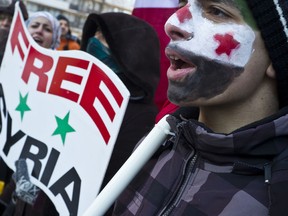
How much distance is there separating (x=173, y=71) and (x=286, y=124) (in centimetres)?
32

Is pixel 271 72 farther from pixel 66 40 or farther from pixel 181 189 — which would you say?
pixel 66 40

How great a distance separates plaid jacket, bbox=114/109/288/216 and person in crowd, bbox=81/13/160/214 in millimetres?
845

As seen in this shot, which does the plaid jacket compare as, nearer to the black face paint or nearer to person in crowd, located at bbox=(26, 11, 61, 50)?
the black face paint

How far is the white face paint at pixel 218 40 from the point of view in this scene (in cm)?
117

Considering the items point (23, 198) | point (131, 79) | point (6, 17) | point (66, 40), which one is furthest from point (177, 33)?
point (66, 40)

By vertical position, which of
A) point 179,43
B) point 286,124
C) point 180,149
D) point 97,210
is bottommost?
point 97,210

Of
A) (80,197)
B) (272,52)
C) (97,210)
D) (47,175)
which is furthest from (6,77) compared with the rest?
(272,52)

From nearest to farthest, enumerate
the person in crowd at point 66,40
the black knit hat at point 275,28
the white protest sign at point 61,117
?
the black knit hat at point 275,28 → the white protest sign at point 61,117 → the person in crowd at point 66,40

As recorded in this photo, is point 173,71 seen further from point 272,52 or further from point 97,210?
point 97,210

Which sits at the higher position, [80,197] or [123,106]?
[123,106]

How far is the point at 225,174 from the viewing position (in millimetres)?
1086

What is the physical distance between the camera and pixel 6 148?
206 cm

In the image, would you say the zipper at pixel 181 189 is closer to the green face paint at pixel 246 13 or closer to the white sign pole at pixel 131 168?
the white sign pole at pixel 131 168

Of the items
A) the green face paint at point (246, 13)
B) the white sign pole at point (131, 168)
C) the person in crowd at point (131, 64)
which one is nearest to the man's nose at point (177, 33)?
the green face paint at point (246, 13)
